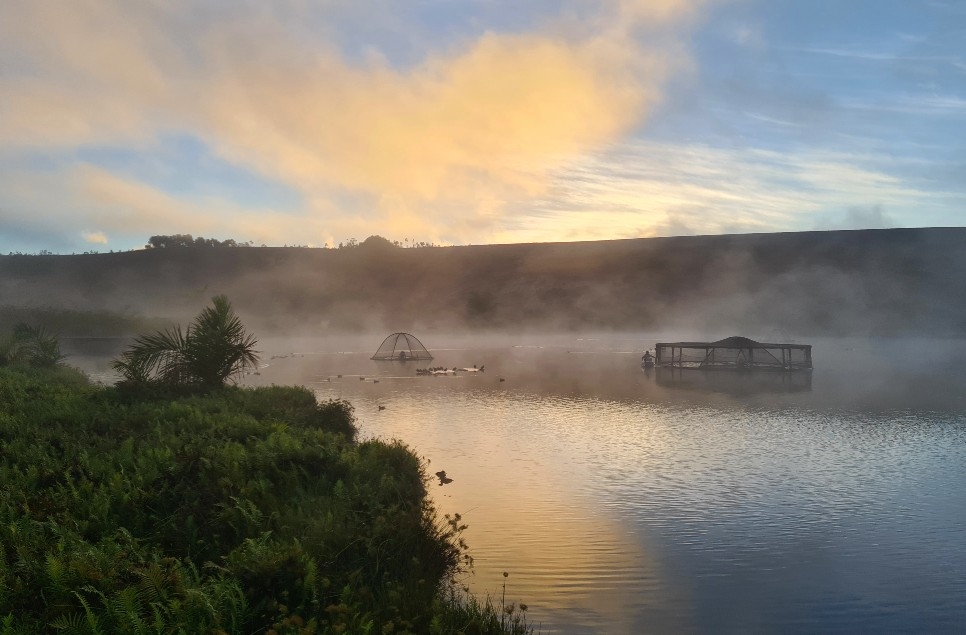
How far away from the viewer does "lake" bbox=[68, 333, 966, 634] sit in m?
14.0

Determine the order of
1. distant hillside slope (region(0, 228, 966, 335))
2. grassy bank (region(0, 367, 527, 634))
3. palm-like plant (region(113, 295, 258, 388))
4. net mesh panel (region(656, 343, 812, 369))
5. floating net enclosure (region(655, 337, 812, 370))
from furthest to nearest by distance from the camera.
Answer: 1. distant hillside slope (region(0, 228, 966, 335))
2. net mesh panel (region(656, 343, 812, 369))
3. floating net enclosure (region(655, 337, 812, 370))
4. palm-like plant (region(113, 295, 258, 388))
5. grassy bank (region(0, 367, 527, 634))

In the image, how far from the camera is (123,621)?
8.73m

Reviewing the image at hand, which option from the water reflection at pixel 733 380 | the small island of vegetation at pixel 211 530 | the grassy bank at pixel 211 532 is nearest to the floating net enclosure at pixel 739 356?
the water reflection at pixel 733 380

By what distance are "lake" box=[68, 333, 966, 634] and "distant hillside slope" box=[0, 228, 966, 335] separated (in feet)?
335

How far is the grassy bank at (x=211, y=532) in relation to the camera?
9.50 m

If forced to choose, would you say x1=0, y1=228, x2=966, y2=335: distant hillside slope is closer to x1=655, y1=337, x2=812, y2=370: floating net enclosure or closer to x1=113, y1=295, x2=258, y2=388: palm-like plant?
x1=655, y1=337, x2=812, y2=370: floating net enclosure

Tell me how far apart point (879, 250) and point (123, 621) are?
178 meters

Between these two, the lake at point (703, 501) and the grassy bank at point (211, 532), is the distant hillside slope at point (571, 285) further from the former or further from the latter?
the grassy bank at point (211, 532)

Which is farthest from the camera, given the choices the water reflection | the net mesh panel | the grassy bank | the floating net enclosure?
the net mesh panel

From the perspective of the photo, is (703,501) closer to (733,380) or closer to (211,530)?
(211,530)

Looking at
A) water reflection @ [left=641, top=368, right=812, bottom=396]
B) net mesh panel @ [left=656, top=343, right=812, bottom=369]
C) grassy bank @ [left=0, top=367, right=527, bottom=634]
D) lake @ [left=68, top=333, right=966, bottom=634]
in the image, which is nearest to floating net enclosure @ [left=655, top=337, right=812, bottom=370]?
net mesh panel @ [left=656, top=343, right=812, bottom=369]

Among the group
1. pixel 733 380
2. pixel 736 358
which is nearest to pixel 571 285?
pixel 736 358

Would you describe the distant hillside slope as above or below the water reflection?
above

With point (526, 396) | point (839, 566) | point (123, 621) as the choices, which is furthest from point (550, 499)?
point (526, 396)
